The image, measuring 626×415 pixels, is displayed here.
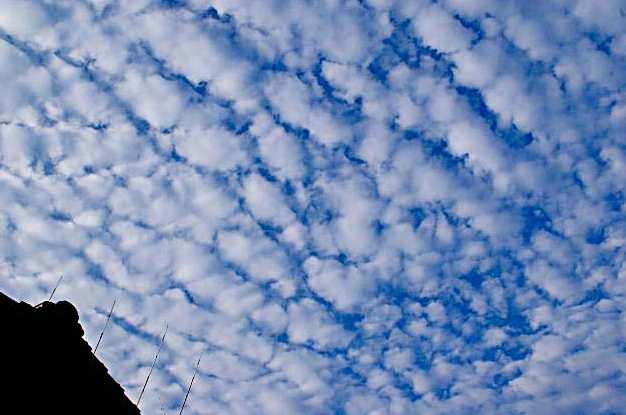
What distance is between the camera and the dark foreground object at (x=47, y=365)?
11.4 meters

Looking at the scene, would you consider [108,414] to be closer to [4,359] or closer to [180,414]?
[4,359]

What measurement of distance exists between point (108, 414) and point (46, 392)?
2356mm

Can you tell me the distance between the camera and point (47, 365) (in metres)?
12.1

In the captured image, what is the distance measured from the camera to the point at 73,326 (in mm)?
12602

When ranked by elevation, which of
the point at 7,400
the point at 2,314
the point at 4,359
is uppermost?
the point at 2,314

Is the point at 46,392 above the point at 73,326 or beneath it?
beneath

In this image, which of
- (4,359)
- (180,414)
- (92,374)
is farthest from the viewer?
(180,414)

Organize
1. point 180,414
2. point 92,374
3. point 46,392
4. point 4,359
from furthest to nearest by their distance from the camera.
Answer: point 180,414 → point 92,374 → point 46,392 → point 4,359

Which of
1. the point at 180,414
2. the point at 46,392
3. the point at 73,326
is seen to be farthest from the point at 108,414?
the point at 180,414

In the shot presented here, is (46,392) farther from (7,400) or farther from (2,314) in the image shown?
(2,314)

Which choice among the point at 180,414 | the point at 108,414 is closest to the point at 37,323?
the point at 108,414

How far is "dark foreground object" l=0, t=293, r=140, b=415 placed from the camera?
37.2ft

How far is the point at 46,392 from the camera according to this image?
1207cm

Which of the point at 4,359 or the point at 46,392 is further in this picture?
the point at 46,392
